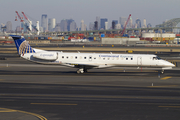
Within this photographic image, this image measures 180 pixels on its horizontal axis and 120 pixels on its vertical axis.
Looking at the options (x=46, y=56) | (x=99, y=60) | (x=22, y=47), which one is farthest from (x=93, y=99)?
(x=22, y=47)

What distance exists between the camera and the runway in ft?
56.5

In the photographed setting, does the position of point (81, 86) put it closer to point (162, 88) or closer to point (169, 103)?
point (162, 88)

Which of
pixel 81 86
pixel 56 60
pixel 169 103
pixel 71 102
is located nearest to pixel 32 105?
pixel 71 102

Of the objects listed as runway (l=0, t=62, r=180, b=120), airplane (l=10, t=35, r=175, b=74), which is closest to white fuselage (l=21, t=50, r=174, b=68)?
airplane (l=10, t=35, r=175, b=74)

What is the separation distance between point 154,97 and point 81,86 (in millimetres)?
8700

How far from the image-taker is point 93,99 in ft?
70.9

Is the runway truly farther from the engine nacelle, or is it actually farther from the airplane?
the engine nacelle


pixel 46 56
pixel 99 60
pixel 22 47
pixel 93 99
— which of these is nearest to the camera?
pixel 93 99

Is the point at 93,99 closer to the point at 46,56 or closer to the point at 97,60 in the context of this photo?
the point at 97,60

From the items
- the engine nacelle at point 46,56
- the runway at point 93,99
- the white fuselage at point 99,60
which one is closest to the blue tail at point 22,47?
the white fuselage at point 99,60

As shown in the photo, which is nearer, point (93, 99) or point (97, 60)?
point (93, 99)

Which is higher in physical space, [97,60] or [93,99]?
[97,60]

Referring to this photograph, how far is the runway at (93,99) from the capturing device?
1723 cm

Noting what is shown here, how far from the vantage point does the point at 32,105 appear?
19438 millimetres
